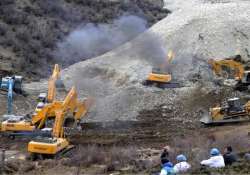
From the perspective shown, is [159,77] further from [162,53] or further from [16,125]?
[16,125]

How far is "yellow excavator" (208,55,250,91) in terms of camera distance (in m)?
26.9

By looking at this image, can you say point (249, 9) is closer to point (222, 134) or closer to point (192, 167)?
point (222, 134)

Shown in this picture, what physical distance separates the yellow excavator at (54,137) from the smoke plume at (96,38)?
13697 millimetres

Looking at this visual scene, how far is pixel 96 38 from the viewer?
123ft

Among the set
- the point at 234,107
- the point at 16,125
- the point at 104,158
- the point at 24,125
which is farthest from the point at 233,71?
the point at 104,158

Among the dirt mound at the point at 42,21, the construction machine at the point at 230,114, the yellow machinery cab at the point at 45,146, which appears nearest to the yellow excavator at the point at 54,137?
the yellow machinery cab at the point at 45,146

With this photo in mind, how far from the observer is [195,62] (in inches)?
1177

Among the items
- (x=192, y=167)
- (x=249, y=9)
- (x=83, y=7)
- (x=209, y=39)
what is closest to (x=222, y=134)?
(x=192, y=167)

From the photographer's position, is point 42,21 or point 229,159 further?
point 42,21

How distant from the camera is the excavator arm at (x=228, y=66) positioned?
2730 centimetres

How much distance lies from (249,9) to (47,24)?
1284cm

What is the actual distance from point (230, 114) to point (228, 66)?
5.52 metres

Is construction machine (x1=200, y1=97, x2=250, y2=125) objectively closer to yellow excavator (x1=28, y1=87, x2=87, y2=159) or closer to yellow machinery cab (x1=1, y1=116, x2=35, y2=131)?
yellow excavator (x1=28, y1=87, x2=87, y2=159)

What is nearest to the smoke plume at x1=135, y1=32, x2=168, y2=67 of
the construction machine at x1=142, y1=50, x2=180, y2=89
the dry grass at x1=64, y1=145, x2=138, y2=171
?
the construction machine at x1=142, y1=50, x2=180, y2=89
